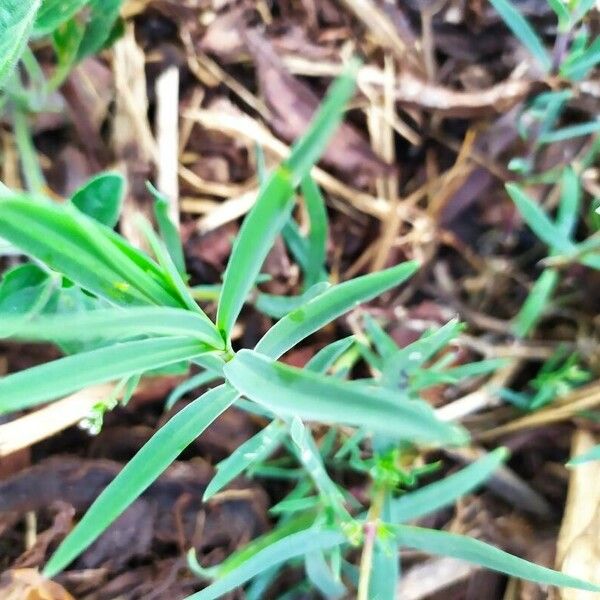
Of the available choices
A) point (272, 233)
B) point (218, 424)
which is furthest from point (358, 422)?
point (218, 424)

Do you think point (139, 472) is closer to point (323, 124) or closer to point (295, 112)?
point (323, 124)

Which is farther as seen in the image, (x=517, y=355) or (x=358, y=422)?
(x=517, y=355)

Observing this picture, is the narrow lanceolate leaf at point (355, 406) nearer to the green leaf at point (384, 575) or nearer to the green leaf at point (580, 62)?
the green leaf at point (384, 575)

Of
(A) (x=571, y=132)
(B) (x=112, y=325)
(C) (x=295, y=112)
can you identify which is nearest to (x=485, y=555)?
(B) (x=112, y=325)

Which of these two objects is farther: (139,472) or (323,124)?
(139,472)

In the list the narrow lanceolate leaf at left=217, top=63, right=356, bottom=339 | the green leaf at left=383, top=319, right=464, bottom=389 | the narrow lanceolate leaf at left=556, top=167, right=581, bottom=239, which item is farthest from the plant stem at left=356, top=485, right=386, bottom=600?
the narrow lanceolate leaf at left=556, top=167, right=581, bottom=239

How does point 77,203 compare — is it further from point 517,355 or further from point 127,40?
point 517,355

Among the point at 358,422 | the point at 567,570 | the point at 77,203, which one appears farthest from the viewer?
the point at 567,570

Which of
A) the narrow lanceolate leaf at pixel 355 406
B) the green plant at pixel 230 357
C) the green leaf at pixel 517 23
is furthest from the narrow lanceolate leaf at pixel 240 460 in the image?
the green leaf at pixel 517 23
